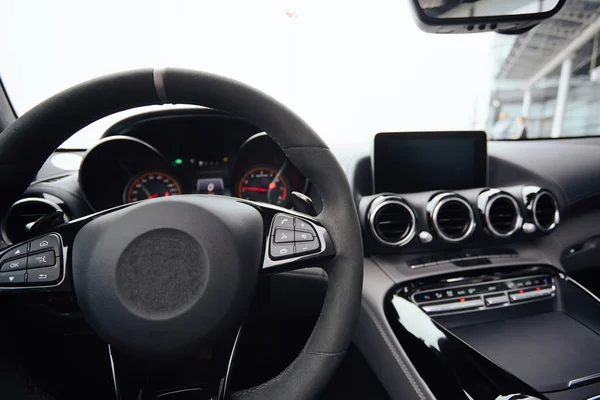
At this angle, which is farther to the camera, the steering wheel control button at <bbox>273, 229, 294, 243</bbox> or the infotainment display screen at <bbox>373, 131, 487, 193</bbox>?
the infotainment display screen at <bbox>373, 131, 487, 193</bbox>

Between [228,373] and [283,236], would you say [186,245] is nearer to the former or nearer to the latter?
[283,236]

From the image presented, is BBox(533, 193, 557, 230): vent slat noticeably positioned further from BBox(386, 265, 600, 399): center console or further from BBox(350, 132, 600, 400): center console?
BBox(386, 265, 600, 399): center console

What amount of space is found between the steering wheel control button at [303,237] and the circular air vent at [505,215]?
112 cm

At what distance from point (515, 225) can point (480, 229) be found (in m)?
0.17

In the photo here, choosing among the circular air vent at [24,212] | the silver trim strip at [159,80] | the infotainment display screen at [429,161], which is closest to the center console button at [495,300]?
the infotainment display screen at [429,161]

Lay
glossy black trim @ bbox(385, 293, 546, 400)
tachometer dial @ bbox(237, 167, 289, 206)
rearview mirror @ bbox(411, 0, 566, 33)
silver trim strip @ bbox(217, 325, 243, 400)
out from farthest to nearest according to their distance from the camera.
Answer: tachometer dial @ bbox(237, 167, 289, 206)
rearview mirror @ bbox(411, 0, 566, 33)
glossy black trim @ bbox(385, 293, 546, 400)
silver trim strip @ bbox(217, 325, 243, 400)

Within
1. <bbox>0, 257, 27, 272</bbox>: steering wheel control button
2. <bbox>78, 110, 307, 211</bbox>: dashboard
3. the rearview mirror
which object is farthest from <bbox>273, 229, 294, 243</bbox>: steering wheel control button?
the rearview mirror

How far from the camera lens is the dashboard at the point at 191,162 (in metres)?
1.65

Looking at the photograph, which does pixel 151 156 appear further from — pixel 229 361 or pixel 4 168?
pixel 229 361

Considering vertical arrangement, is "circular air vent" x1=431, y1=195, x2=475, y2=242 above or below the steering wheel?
below

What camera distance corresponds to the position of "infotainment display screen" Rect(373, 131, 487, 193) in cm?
164

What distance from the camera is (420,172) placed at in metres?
1.70

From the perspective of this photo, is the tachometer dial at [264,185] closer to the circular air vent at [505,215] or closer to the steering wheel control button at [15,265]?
the circular air vent at [505,215]

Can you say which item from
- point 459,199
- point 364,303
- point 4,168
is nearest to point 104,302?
point 4,168
